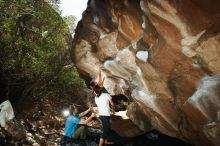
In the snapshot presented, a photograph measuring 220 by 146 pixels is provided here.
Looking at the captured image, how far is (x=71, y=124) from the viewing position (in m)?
10.4

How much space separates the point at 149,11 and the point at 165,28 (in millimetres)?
561

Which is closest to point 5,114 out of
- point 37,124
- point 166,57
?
point 37,124

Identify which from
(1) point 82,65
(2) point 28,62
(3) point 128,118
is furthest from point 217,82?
(2) point 28,62

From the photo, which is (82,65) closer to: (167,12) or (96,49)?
(96,49)

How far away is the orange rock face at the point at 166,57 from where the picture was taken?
6.02m

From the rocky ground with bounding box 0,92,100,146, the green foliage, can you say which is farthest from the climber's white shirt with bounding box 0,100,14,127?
the green foliage

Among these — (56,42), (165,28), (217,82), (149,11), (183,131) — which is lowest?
(183,131)

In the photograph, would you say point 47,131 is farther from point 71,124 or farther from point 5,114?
point 71,124

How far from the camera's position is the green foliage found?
14.9m

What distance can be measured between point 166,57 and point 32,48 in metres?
9.75

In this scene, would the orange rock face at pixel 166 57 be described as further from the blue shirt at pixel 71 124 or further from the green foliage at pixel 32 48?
the green foliage at pixel 32 48

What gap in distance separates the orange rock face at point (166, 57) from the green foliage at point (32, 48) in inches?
193

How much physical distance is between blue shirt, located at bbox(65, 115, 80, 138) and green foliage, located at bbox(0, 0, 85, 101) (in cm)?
557

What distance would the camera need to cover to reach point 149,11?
268 inches
